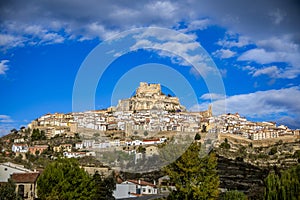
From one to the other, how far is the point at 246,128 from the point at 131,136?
2986 centimetres

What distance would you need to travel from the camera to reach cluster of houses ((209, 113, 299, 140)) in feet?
237

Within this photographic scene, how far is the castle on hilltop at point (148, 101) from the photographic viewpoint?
78.0 m

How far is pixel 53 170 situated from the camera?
2222cm

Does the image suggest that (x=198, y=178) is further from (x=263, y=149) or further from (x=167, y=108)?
(x=167, y=108)

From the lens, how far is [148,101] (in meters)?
82.7

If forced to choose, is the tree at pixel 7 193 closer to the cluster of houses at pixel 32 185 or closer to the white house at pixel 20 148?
the cluster of houses at pixel 32 185

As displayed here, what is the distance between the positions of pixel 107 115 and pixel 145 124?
28.3 feet

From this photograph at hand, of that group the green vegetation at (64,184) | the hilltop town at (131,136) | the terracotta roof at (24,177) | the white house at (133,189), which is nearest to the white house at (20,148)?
the hilltop town at (131,136)

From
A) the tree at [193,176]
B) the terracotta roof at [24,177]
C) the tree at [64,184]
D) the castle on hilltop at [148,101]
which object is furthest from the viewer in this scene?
the castle on hilltop at [148,101]

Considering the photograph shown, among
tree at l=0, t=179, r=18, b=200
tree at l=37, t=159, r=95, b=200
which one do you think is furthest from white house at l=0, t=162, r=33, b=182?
tree at l=37, t=159, r=95, b=200

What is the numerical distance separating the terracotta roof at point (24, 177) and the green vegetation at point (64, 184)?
735cm

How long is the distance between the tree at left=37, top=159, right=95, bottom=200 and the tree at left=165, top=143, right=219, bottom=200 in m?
8.39

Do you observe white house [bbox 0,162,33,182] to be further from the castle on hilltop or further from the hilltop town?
the castle on hilltop

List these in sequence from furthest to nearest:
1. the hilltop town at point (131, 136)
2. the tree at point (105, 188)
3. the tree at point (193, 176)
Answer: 1. the hilltop town at point (131, 136)
2. the tree at point (105, 188)
3. the tree at point (193, 176)
